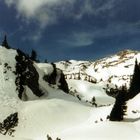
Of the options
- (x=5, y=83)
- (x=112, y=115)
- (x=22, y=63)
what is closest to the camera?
(x=112, y=115)

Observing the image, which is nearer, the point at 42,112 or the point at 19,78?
the point at 42,112

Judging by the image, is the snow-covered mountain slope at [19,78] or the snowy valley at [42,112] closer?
the snowy valley at [42,112]

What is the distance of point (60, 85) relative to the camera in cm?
9050

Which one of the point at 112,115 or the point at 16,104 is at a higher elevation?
the point at 16,104

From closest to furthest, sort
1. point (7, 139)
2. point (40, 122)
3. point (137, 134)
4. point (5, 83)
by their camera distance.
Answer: point (7, 139), point (137, 134), point (40, 122), point (5, 83)

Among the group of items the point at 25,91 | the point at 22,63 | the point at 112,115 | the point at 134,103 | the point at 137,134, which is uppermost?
the point at 22,63

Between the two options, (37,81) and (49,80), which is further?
(49,80)

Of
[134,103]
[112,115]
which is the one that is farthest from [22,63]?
[112,115]

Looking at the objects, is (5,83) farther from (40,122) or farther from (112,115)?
(112,115)

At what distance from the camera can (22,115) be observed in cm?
5944

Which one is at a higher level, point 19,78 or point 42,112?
point 19,78

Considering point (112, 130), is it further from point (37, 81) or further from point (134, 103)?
point (37, 81)

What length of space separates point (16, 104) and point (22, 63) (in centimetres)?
1273

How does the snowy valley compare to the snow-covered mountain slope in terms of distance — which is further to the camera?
the snow-covered mountain slope
